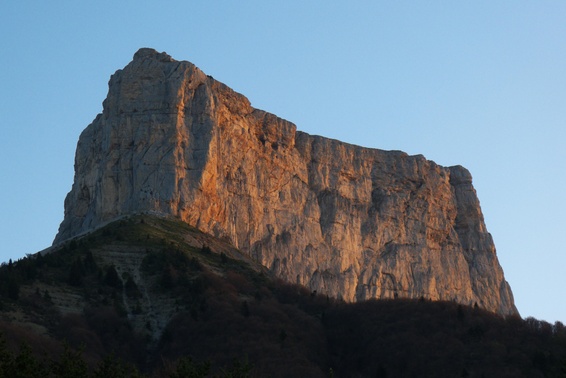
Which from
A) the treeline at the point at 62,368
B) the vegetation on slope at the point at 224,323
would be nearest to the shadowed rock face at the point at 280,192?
the vegetation on slope at the point at 224,323

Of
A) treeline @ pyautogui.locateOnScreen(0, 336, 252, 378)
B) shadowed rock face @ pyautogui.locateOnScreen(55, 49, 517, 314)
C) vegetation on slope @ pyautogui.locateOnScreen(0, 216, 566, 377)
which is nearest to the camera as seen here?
treeline @ pyautogui.locateOnScreen(0, 336, 252, 378)

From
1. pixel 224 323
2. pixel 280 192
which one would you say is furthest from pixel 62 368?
pixel 280 192

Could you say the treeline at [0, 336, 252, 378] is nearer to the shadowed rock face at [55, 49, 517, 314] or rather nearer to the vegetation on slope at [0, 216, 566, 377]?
the vegetation on slope at [0, 216, 566, 377]

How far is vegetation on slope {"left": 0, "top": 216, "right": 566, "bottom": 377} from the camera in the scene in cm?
A: 8050

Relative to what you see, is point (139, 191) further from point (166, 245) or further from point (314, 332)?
point (314, 332)

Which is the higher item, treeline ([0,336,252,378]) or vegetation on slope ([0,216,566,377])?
vegetation on slope ([0,216,566,377])

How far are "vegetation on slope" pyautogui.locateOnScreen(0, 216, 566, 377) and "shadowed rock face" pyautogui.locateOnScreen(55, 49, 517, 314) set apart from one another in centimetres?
1135

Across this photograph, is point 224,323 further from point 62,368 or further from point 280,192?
point 280,192

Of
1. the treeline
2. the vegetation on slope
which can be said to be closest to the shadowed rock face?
the vegetation on slope

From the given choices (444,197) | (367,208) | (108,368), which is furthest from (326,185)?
(108,368)

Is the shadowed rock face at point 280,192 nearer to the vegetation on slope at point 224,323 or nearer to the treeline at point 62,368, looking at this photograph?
the vegetation on slope at point 224,323

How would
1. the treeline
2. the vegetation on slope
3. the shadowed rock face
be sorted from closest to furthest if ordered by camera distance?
the treeline < the vegetation on slope < the shadowed rock face

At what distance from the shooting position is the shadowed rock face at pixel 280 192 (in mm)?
108062

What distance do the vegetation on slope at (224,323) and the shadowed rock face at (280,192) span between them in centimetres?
1135
